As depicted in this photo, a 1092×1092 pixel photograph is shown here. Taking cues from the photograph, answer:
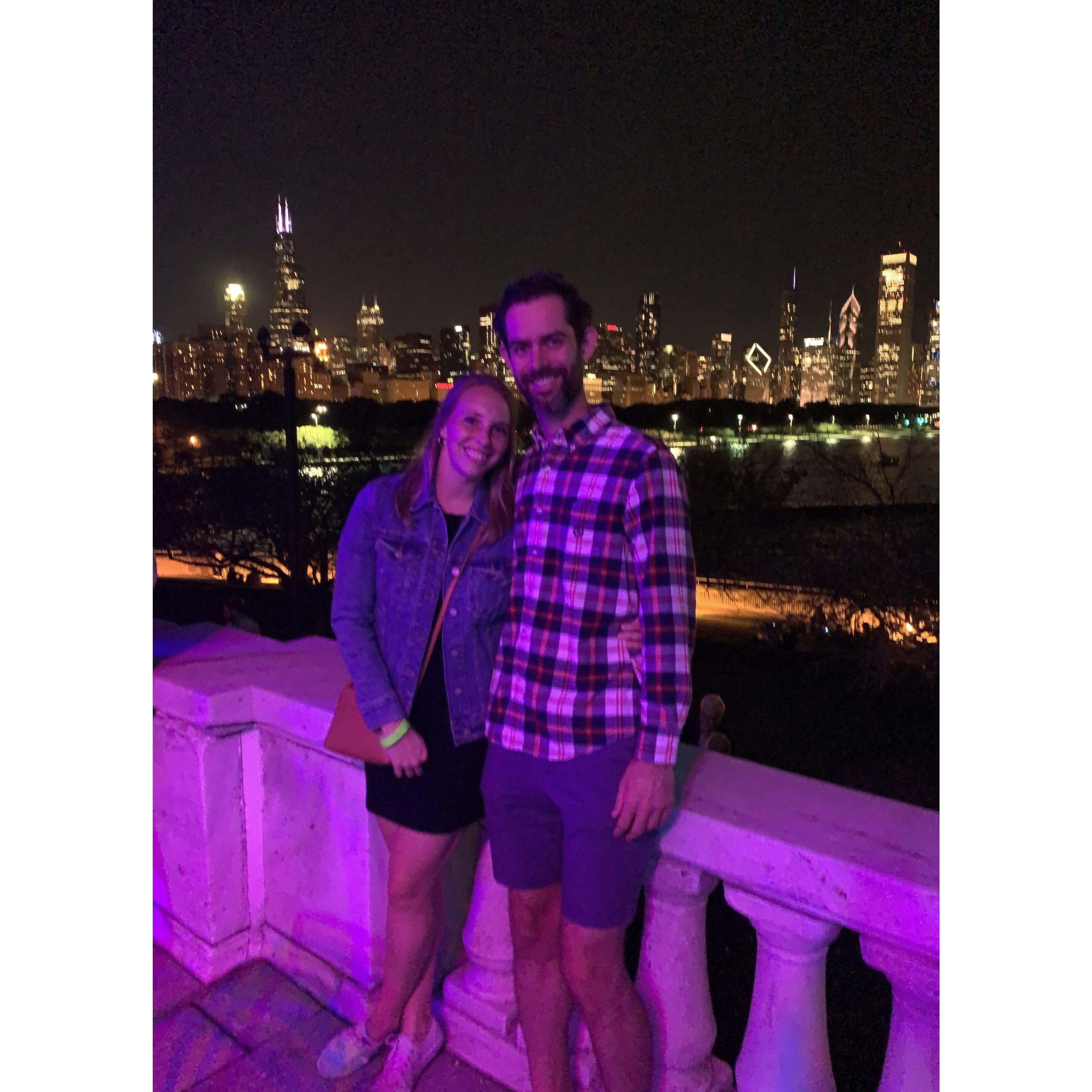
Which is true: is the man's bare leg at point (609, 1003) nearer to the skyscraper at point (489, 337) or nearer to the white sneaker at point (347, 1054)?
the white sneaker at point (347, 1054)

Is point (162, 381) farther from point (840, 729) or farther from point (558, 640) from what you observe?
point (840, 729)

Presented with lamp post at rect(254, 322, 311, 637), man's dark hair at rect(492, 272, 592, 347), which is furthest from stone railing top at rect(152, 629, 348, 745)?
lamp post at rect(254, 322, 311, 637)

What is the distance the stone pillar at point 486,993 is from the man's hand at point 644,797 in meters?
0.71

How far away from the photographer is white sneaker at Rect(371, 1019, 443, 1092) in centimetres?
203

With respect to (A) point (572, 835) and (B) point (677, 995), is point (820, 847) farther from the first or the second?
(B) point (677, 995)

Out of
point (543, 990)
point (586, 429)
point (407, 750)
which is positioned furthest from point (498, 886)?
point (586, 429)

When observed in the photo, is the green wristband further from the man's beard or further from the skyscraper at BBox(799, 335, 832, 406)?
the skyscraper at BBox(799, 335, 832, 406)

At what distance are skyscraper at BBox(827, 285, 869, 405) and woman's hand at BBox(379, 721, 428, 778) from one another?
10.9 m

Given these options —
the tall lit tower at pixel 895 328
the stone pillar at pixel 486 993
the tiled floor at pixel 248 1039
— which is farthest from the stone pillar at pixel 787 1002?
the tall lit tower at pixel 895 328

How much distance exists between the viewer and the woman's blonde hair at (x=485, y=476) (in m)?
1.83

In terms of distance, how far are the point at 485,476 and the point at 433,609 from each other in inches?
13.7

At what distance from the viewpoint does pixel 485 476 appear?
1.89 metres

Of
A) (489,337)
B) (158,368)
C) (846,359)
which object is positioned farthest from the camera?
(846,359)
